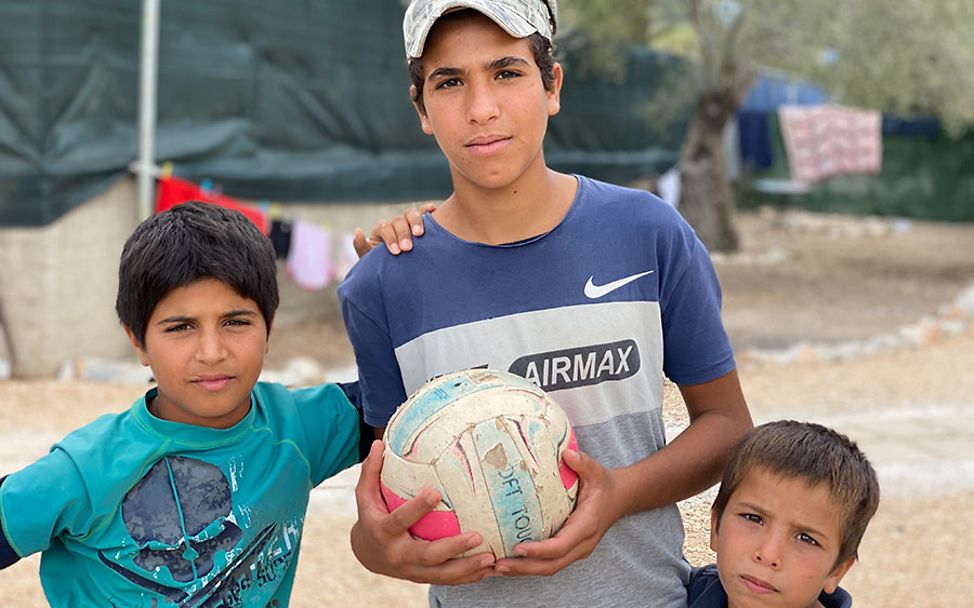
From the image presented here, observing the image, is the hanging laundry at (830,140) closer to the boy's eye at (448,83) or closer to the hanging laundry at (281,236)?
the hanging laundry at (281,236)

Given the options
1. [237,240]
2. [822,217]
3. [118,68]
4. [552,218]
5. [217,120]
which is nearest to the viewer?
[552,218]

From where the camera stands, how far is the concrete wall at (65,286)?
800 centimetres

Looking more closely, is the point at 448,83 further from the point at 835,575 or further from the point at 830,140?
the point at 830,140

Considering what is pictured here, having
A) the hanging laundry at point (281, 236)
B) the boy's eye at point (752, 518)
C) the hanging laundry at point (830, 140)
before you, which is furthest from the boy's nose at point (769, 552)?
the hanging laundry at point (830, 140)

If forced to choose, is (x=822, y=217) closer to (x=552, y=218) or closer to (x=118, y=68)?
(x=118, y=68)

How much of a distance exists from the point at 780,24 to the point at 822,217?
10763 millimetres

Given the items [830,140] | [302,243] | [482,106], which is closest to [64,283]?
[302,243]

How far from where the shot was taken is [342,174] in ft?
34.5

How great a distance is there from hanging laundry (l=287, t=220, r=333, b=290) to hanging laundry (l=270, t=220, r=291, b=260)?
0.04m

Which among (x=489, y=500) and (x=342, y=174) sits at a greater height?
(x=489, y=500)

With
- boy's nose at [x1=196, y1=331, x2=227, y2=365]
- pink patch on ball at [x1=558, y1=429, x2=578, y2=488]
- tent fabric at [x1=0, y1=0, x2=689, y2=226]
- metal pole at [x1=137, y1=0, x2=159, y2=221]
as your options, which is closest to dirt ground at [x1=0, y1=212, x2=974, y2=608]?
pink patch on ball at [x1=558, y1=429, x2=578, y2=488]

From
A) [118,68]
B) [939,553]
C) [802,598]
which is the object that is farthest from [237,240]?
[118,68]

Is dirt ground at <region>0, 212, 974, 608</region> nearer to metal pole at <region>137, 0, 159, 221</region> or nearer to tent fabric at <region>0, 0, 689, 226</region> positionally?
tent fabric at <region>0, 0, 689, 226</region>

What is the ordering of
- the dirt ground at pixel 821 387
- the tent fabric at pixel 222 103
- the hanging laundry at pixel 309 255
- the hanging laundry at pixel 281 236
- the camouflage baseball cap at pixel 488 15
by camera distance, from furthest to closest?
Answer: the hanging laundry at pixel 309 255 → the hanging laundry at pixel 281 236 → the tent fabric at pixel 222 103 → the dirt ground at pixel 821 387 → the camouflage baseball cap at pixel 488 15
